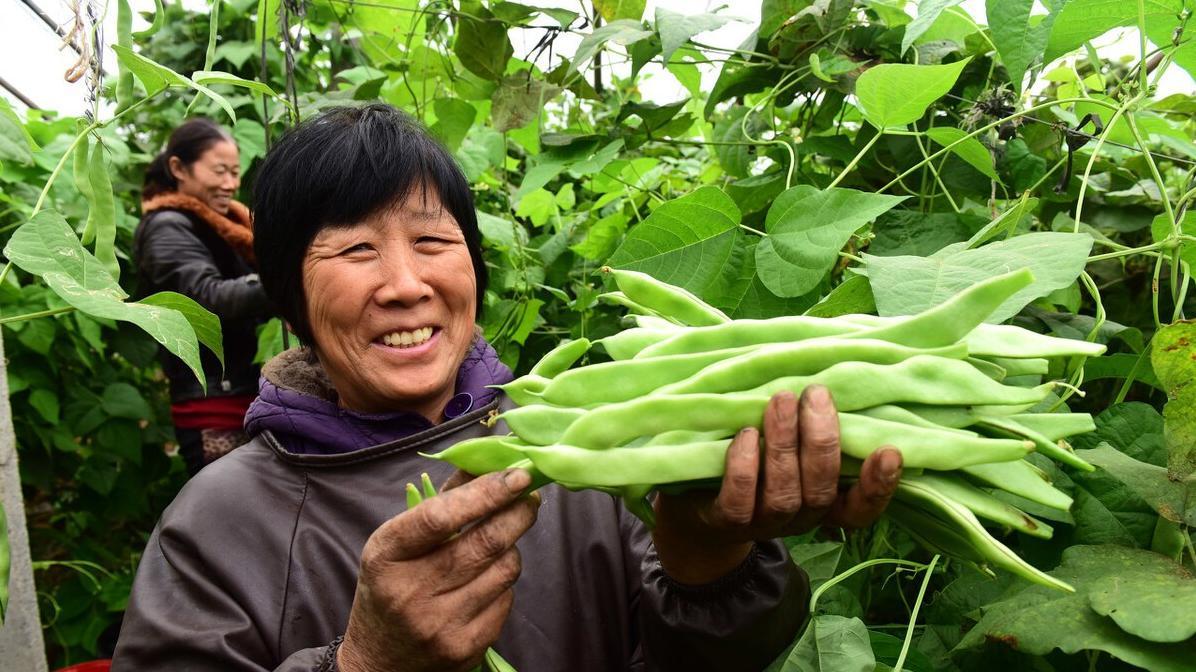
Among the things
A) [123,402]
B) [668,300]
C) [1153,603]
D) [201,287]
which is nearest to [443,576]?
[668,300]

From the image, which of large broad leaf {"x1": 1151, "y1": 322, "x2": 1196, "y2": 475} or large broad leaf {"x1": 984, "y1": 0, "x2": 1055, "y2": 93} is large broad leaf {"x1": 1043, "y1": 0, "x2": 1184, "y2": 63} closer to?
large broad leaf {"x1": 984, "y1": 0, "x2": 1055, "y2": 93}

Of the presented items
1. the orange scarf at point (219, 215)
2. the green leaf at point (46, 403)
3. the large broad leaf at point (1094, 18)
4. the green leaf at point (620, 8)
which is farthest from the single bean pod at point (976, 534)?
the green leaf at point (46, 403)

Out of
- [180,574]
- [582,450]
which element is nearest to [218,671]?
[180,574]

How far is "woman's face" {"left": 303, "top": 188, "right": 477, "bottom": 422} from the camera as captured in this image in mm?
1316

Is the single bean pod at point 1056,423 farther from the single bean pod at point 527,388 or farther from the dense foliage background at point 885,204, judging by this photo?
the single bean pod at point 527,388

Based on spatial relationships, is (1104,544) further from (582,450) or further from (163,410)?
(163,410)

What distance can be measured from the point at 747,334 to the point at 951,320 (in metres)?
0.17

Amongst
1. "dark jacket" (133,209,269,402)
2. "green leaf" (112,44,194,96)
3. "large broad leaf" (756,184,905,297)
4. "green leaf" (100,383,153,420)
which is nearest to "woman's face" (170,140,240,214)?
"dark jacket" (133,209,269,402)

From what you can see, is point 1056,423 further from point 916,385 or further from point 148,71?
point 148,71

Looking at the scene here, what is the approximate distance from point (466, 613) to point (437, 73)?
55.2 inches

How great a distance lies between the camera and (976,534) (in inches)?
30.4

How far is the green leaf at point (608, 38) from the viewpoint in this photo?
150 cm

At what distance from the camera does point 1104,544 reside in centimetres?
107

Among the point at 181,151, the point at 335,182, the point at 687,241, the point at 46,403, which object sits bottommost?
the point at 46,403
